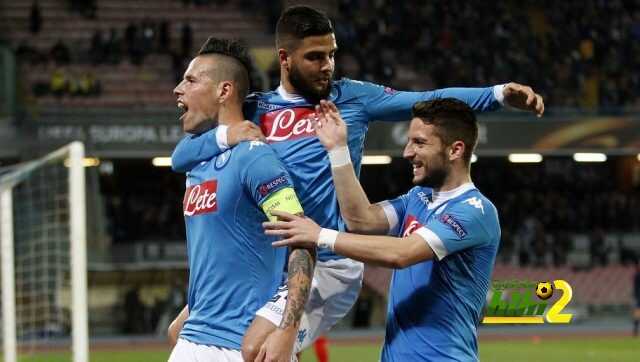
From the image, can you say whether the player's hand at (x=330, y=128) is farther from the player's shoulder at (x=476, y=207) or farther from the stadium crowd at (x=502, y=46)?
the stadium crowd at (x=502, y=46)

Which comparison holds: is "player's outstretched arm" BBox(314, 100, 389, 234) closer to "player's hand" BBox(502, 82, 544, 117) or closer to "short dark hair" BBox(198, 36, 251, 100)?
"short dark hair" BBox(198, 36, 251, 100)

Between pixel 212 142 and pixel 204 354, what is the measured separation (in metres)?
0.92

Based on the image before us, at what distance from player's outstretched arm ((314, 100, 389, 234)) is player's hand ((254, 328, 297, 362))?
29.2 inches

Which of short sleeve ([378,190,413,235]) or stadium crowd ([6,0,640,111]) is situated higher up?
stadium crowd ([6,0,640,111])

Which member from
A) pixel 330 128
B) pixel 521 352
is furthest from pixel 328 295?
pixel 521 352

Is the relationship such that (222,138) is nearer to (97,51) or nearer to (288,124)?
(288,124)

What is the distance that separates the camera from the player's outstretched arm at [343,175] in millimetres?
5207

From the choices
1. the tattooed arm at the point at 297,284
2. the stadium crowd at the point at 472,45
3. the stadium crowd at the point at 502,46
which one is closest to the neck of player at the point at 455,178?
the tattooed arm at the point at 297,284

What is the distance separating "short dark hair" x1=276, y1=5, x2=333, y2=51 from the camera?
5617mm

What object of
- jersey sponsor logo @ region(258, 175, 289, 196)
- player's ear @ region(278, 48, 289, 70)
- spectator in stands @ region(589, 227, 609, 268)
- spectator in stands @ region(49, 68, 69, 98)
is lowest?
spectator in stands @ region(589, 227, 609, 268)

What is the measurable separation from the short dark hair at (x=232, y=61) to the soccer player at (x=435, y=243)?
36 cm

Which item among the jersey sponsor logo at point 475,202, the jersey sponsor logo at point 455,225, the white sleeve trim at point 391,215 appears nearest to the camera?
the jersey sponsor logo at point 455,225

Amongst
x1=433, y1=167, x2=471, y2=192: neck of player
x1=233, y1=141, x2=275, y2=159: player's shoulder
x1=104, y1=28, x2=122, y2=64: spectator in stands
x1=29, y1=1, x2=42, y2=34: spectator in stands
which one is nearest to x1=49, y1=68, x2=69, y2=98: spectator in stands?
x1=104, y1=28, x2=122, y2=64: spectator in stands

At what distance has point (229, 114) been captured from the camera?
5.28 meters
